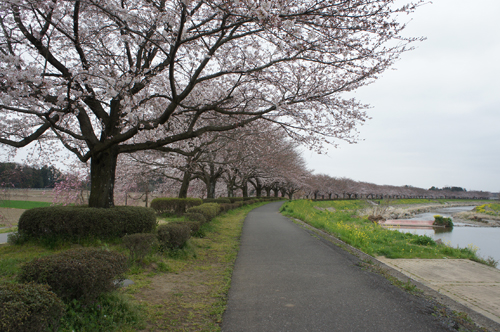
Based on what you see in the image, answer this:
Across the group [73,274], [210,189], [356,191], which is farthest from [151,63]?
[356,191]

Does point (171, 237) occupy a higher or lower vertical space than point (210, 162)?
lower

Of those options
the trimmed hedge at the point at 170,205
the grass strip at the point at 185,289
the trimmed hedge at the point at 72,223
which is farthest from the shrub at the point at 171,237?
the trimmed hedge at the point at 170,205

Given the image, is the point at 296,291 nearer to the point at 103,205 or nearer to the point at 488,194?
the point at 103,205

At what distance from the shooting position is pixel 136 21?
6.85m

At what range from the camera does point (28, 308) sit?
7.51 feet

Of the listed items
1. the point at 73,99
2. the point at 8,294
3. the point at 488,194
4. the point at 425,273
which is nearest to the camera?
the point at 8,294

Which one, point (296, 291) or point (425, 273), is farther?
point (425, 273)

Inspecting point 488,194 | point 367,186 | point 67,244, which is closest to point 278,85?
point 67,244

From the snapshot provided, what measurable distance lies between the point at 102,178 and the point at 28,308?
697 centimetres

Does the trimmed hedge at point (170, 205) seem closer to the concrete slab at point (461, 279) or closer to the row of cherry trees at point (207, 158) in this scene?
the row of cherry trees at point (207, 158)

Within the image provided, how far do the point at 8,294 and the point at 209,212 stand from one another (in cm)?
1017

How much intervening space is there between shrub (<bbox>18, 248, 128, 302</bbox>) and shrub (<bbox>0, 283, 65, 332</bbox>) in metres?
0.38

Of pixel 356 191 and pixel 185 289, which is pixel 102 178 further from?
pixel 356 191

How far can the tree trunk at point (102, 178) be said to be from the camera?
8516 millimetres
